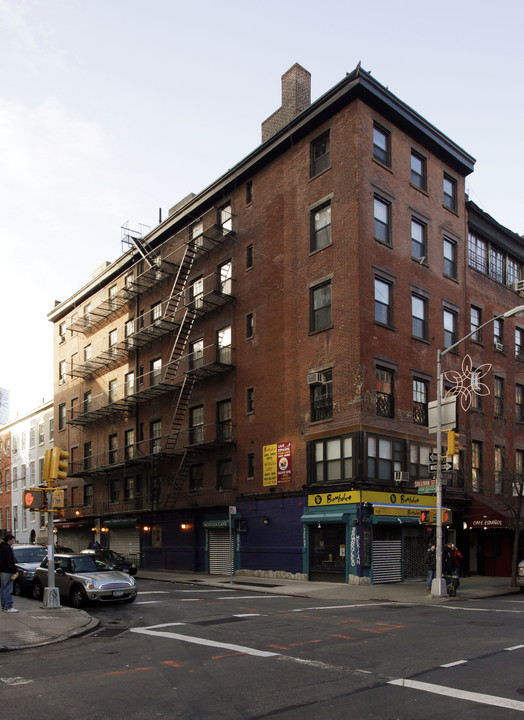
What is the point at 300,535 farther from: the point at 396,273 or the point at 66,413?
the point at 66,413

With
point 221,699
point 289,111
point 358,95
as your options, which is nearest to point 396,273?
point 358,95

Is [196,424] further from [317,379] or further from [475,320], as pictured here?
[475,320]

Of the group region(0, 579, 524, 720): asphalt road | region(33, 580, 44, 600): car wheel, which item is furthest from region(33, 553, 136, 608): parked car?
region(0, 579, 524, 720): asphalt road

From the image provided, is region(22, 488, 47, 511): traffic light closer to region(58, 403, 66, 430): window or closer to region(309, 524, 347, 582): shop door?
region(309, 524, 347, 582): shop door

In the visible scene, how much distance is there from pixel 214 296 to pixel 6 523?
40796 millimetres

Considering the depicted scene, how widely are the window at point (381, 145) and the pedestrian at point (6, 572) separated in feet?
72.3

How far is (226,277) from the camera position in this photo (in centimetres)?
3544

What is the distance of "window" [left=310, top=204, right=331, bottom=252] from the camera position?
2947 centimetres

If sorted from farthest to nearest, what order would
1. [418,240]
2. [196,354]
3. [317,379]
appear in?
[196,354] → [418,240] → [317,379]

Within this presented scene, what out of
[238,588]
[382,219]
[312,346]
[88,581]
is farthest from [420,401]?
[88,581]

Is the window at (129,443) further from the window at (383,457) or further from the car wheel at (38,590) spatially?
the car wheel at (38,590)

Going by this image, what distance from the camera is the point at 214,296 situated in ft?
113

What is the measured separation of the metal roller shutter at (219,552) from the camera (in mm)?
32969

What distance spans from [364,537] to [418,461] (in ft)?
16.9
